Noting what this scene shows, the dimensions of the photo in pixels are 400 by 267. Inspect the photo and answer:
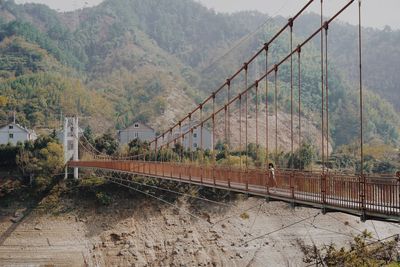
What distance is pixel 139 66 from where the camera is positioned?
107 metres

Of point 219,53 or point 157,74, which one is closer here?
point 157,74

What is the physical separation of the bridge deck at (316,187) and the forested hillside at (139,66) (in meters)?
45.2

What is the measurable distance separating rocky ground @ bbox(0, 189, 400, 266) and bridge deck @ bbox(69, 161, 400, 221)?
12.9 meters

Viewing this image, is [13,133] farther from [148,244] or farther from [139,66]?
[139,66]

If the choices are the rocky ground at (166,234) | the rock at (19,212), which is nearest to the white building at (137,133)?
the rocky ground at (166,234)

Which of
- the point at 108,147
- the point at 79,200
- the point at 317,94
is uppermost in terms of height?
the point at 317,94

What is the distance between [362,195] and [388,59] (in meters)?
110

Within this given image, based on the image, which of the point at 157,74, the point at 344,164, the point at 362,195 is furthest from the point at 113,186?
the point at 157,74

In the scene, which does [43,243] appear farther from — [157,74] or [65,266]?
[157,74]

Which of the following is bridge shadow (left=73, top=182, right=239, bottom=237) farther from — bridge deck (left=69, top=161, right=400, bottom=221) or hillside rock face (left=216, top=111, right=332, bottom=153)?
hillside rock face (left=216, top=111, right=332, bottom=153)

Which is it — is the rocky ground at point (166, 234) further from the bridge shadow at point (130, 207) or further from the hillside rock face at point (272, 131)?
the hillside rock face at point (272, 131)

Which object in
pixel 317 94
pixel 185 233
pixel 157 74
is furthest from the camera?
pixel 157 74

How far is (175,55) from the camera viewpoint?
12912cm

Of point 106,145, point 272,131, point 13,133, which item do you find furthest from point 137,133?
point 272,131
